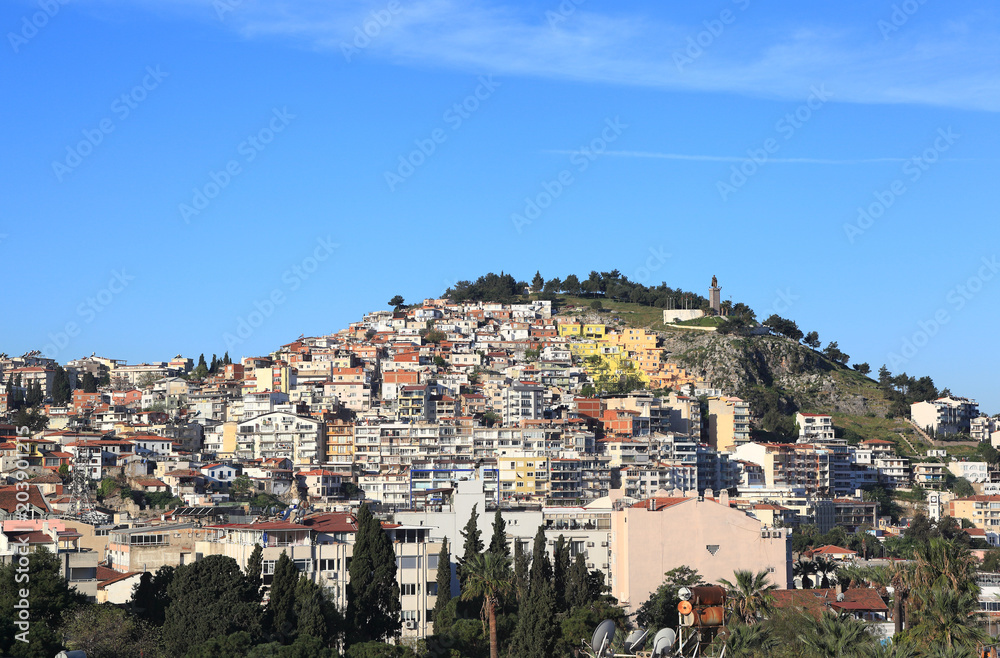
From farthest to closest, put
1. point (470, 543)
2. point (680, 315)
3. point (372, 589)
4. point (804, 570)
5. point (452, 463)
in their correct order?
1. point (680, 315)
2. point (452, 463)
3. point (804, 570)
4. point (470, 543)
5. point (372, 589)

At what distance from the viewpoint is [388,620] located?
156ft

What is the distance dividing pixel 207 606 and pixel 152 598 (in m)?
4.24

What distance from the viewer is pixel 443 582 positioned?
167ft

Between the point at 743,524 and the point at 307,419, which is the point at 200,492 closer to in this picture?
the point at 307,419

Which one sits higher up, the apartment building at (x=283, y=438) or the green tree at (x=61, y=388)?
the green tree at (x=61, y=388)

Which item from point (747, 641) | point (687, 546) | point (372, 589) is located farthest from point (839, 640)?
point (687, 546)

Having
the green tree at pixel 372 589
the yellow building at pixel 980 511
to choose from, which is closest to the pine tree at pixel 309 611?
the green tree at pixel 372 589

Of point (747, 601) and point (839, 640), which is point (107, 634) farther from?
point (839, 640)

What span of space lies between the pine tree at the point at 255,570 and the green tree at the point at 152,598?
8.39ft

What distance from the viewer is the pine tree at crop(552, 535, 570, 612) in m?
48.1

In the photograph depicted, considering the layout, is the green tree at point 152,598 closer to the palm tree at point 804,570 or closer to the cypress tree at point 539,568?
the cypress tree at point 539,568

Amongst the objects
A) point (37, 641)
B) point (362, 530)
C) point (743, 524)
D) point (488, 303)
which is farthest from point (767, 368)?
point (37, 641)

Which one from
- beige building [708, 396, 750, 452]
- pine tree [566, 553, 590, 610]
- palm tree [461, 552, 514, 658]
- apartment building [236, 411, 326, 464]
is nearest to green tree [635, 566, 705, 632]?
pine tree [566, 553, 590, 610]

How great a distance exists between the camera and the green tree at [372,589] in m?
46.7
